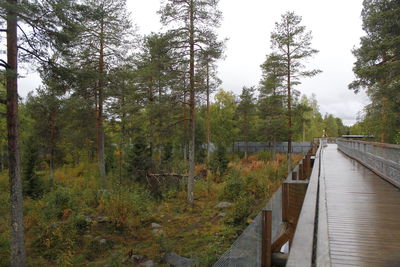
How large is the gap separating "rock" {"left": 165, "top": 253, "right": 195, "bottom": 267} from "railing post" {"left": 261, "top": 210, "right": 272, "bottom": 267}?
4.28m

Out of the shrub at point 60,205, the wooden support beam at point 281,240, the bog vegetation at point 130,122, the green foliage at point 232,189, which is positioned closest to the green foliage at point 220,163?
the bog vegetation at point 130,122

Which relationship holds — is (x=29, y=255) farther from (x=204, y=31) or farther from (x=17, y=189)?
(x=204, y=31)

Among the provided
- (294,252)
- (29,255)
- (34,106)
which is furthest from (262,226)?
A: (34,106)

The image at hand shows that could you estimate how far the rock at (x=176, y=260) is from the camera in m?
8.05

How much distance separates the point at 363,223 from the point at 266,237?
6.20 feet

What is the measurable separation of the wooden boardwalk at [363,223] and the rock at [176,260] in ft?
15.4

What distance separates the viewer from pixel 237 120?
121 ft

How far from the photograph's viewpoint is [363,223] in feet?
15.1

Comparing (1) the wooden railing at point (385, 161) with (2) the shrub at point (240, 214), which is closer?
(1) the wooden railing at point (385, 161)

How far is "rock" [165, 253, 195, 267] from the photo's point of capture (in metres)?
8.05

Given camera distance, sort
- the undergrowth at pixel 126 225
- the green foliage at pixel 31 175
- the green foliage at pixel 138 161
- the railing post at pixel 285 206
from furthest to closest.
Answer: the green foliage at pixel 138 161, the green foliage at pixel 31 175, the undergrowth at pixel 126 225, the railing post at pixel 285 206

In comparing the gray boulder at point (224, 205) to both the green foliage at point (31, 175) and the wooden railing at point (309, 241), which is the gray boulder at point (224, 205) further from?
the green foliage at point (31, 175)

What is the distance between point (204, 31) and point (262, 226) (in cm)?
1164

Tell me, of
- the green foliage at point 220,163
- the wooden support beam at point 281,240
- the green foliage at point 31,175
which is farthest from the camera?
the green foliage at point 220,163
